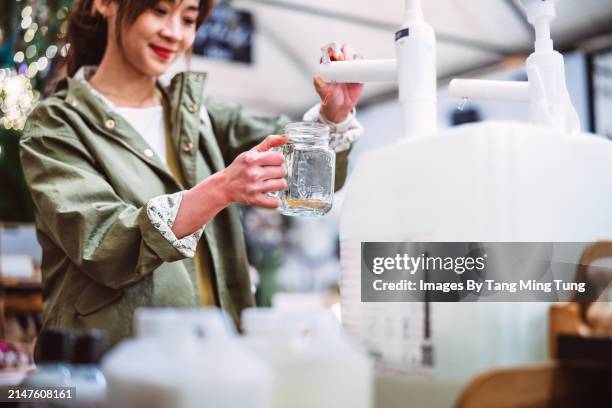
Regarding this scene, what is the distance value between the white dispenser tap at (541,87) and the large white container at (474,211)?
12cm

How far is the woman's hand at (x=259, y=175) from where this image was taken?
84cm

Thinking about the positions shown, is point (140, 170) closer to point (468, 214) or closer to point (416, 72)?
point (416, 72)

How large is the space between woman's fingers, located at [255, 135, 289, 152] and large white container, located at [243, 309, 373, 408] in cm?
44

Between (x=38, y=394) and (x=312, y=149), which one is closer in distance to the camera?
(x=38, y=394)

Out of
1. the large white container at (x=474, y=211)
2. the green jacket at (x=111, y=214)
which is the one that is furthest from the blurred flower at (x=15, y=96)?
the large white container at (x=474, y=211)

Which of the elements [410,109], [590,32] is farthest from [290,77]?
[410,109]

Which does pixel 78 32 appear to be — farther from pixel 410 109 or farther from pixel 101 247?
pixel 410 109

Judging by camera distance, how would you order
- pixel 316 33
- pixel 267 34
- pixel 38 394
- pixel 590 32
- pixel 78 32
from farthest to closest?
pixel 267 34, pixel 316 33, pixel 590 32, pixel 78 32, pixel 38 394

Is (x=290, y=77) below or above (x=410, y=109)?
above

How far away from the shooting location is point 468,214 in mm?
552

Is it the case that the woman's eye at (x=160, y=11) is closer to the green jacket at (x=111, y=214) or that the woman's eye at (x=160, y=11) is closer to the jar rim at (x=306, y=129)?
the green jacket at (x=111, y=214)

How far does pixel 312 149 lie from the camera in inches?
34.4

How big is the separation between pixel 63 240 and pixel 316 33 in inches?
130

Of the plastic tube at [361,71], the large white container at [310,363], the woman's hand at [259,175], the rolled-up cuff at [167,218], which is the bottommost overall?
the large white container at [310,363]
